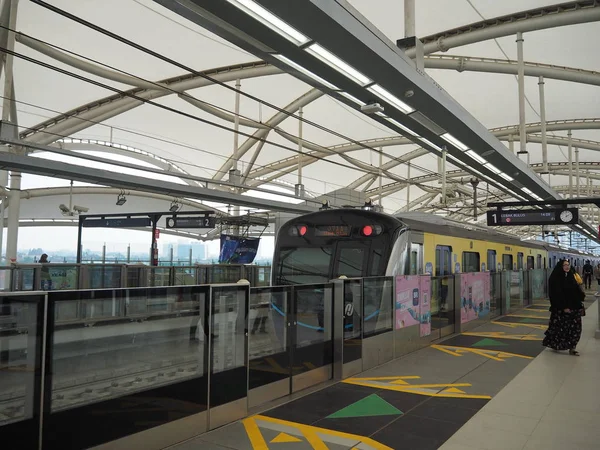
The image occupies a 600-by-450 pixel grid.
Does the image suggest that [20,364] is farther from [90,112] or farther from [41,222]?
[41,222]

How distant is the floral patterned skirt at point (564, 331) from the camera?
9.04 metres

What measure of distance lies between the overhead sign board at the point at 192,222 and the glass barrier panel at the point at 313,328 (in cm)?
1090

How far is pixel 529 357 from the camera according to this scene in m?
9.02

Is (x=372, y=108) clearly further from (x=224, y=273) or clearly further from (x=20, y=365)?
(x=224, y=273)

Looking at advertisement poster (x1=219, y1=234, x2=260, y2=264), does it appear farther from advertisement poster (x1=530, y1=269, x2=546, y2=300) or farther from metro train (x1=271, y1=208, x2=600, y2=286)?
advertisement poster (x1=530, y1=269, x2=546, y2=300)

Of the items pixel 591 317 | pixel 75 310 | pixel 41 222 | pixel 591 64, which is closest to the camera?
pixel 75 310

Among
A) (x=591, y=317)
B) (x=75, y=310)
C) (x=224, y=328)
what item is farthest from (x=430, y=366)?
(x=591, y=317)

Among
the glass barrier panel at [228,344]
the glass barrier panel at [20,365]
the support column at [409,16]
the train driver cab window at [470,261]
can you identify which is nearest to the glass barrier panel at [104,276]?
the glass barrier panel at [228,344]

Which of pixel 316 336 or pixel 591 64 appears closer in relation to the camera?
pixel 316 336

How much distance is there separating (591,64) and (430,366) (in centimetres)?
1312

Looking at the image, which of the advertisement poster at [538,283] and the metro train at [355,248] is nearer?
the metro train at [355,248]

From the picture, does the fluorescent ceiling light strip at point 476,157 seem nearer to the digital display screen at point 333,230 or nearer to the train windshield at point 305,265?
the digital display screen at point 333,230

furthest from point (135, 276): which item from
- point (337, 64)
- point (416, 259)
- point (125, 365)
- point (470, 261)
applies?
point (337, 64)

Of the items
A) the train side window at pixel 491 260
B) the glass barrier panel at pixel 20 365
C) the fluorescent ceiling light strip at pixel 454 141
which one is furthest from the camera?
the train side window at pixel 491 260
